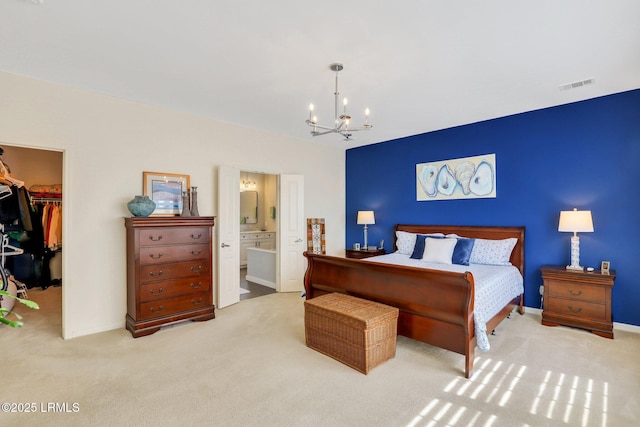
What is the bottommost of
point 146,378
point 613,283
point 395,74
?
point 146,378

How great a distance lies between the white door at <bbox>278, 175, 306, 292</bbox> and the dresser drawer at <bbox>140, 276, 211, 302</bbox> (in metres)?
1.61

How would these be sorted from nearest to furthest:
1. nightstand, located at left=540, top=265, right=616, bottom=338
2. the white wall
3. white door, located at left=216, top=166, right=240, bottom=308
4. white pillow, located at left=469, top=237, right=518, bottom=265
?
the white wall, nightstand, located at left=540, top=265, right=616, bottom=338, white pillow, located at left=469, top=237, right=518, bottom=265, white door, located at left=216, top=166, right=240, bottom=308

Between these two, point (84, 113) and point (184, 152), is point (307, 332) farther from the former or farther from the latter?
point (84, 113)

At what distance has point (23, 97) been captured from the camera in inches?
125

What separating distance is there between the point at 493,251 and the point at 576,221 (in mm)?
975

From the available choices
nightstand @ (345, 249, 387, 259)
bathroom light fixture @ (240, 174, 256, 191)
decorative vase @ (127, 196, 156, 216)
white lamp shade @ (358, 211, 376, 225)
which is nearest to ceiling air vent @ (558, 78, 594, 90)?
white lamp shade @ (358, 211, 376, 225)

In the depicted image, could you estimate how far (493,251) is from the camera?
169 inches

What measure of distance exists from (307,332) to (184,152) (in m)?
2.89

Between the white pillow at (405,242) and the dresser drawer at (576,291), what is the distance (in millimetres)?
1862

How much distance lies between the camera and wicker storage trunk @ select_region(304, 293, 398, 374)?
8.91ft

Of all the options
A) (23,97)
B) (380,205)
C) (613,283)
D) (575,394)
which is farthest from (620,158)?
(23,97)

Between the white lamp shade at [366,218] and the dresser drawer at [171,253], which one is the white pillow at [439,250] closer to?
the white lamp shade at [366,218]

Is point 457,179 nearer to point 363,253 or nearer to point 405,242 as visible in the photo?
point 405,242

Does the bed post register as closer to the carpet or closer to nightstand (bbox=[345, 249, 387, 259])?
the carpet
